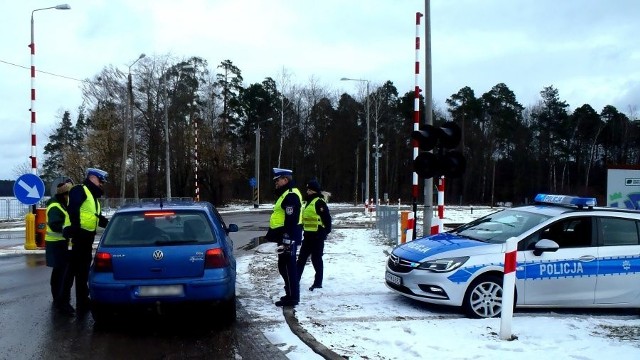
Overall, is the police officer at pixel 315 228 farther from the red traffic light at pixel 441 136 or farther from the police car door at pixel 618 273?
the police car door at pixel 618 273

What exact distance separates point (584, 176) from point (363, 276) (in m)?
78.6

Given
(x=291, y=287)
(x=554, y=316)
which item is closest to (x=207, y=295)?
(x=291, y=287)

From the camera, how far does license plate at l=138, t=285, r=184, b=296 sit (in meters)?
6.38

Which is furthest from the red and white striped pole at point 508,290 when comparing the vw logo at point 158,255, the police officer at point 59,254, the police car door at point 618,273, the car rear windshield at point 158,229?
the police officer at point 59,254

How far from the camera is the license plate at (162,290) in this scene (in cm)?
638

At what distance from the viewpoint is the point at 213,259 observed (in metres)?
6.58

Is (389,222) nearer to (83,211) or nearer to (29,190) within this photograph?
(29,190)

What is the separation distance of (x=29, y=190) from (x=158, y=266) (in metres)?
10.2

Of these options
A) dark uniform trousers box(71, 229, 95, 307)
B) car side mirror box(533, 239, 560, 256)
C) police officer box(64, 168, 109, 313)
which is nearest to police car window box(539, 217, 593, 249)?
car side mirror box(533, 239, 560, 256)

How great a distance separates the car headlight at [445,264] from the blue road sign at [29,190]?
1134cm

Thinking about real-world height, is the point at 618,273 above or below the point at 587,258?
below

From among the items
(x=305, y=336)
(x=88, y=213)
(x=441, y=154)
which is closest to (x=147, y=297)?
(x=305, y=336)

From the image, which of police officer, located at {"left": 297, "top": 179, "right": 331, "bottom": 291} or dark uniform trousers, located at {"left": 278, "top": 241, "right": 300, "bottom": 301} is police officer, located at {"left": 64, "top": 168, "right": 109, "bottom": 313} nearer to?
dark uniform trousers, located at {"left": 278, "top": 241, "right": 300, "bottom": 301}

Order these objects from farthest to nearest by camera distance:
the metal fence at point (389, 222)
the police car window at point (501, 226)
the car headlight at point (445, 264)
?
the metal fence at point (389, 222) → the police car window at point (501, 226) → the car headlight at point (445, 264)
